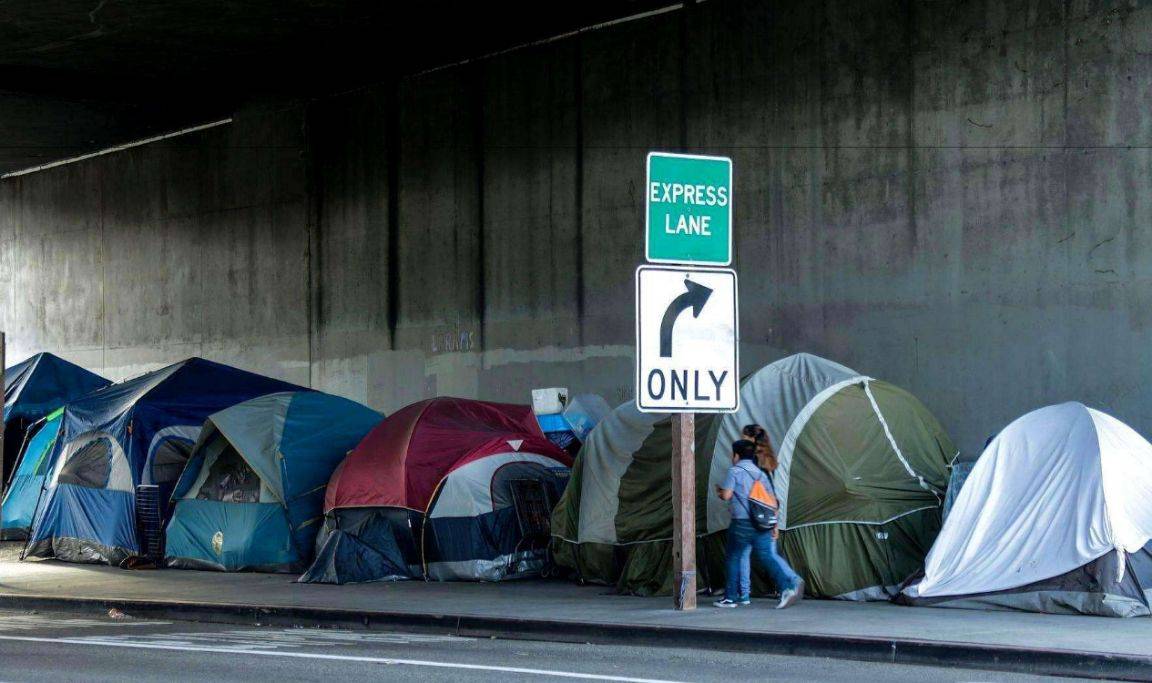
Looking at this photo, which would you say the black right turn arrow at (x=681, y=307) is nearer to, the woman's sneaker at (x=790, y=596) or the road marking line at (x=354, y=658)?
the woman's sneaker at (x=790, y=596)

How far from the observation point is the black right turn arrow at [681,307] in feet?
44.1

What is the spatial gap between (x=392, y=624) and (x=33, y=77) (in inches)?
705

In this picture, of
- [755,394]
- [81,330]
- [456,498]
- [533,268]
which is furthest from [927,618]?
[81,330]

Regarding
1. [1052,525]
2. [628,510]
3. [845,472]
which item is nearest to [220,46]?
[628,510]

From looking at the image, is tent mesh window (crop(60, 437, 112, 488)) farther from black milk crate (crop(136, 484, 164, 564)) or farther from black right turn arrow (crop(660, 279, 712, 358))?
black right turn arrow (crop(660, 279, 712, 358))

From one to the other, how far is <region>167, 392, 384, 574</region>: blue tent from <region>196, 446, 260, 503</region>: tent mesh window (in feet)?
0.04

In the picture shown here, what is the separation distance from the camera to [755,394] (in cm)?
1582

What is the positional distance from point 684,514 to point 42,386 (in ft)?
58.7

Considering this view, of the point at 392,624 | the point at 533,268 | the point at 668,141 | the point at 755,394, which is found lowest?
the point at 392,624

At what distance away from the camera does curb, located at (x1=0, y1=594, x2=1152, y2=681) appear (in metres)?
10.1

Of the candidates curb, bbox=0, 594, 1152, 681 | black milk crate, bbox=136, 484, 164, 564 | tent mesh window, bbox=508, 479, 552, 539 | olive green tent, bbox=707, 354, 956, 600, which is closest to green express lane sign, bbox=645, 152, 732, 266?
olive green tent, bbox=707, 354, 956, 600

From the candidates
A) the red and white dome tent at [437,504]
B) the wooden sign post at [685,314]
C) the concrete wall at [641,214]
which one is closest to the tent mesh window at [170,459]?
the red and white dome tent at [437,504]

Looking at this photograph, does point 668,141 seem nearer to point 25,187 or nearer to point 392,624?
point 392,624

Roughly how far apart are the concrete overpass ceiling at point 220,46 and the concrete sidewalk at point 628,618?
30.7ft
